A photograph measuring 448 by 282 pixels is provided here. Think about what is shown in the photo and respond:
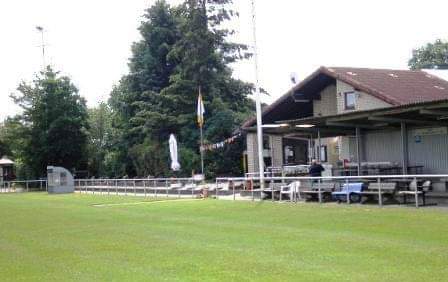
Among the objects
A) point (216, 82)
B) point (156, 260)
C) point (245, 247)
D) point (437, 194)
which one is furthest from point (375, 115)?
point (216, 82)

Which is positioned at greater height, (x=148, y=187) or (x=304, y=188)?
(x=304, y=188)

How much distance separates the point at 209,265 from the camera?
32.0 ft

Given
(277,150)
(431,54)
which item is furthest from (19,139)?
(431,54)

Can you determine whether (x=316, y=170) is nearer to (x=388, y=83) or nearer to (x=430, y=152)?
(x=430, y=152)

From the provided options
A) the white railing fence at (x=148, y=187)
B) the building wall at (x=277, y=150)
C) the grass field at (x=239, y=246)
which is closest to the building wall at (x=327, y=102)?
the building wall at (x=277, y=150)

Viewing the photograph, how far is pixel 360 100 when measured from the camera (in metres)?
29.4

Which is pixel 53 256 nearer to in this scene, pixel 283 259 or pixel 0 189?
pixel 283 259

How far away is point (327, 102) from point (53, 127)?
101ft

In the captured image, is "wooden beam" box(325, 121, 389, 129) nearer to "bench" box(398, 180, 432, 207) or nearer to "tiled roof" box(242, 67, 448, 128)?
"tiled roof" box(242, 67, 448, 128)

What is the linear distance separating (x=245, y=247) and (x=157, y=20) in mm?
41747

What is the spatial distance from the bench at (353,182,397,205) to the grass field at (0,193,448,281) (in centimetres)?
83

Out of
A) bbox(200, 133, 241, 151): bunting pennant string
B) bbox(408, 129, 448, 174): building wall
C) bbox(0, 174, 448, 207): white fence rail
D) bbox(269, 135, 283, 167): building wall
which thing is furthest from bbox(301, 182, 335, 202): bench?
bbox(200, 133, 241, 151): bunting pennant string

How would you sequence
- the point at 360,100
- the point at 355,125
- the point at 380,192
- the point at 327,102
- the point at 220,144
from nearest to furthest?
the point at 380,192
the point at 355,125
the point at 360,100
the point at 327,102
the point at 220,144

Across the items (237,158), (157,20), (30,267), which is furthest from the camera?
(157,20)
